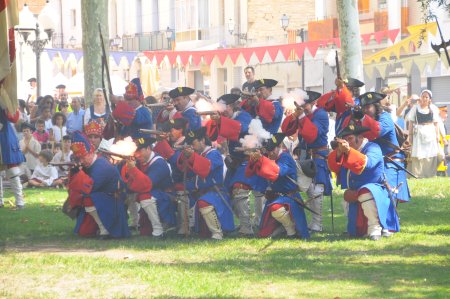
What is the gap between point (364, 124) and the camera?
43.5 ft

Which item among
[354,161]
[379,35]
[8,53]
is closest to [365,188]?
[354,161]

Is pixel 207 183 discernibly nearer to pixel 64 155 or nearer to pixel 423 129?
pixel 64 155

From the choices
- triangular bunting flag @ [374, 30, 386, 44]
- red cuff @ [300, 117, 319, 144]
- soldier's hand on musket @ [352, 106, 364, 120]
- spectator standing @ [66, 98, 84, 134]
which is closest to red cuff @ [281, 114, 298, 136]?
red cuff @ [300, 117, 319, 144]

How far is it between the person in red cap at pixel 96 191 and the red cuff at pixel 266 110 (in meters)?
2.00

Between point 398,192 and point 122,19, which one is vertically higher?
point 122,19

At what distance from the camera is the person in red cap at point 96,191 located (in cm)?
1341

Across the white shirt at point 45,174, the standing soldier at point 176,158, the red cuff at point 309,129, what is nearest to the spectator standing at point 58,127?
the white shirt at point 45,174

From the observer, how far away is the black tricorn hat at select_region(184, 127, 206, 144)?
13625 millimetres

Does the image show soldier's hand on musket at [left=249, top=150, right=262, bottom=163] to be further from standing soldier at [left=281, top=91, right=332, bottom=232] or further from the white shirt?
the white shirt

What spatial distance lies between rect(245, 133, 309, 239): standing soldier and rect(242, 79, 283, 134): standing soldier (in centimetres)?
93

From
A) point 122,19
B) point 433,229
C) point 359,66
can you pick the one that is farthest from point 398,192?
point 122,19

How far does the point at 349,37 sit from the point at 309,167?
7.28 m

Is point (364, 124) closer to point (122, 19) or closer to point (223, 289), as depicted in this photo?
point (223, 289)

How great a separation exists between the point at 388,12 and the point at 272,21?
33.2ft
